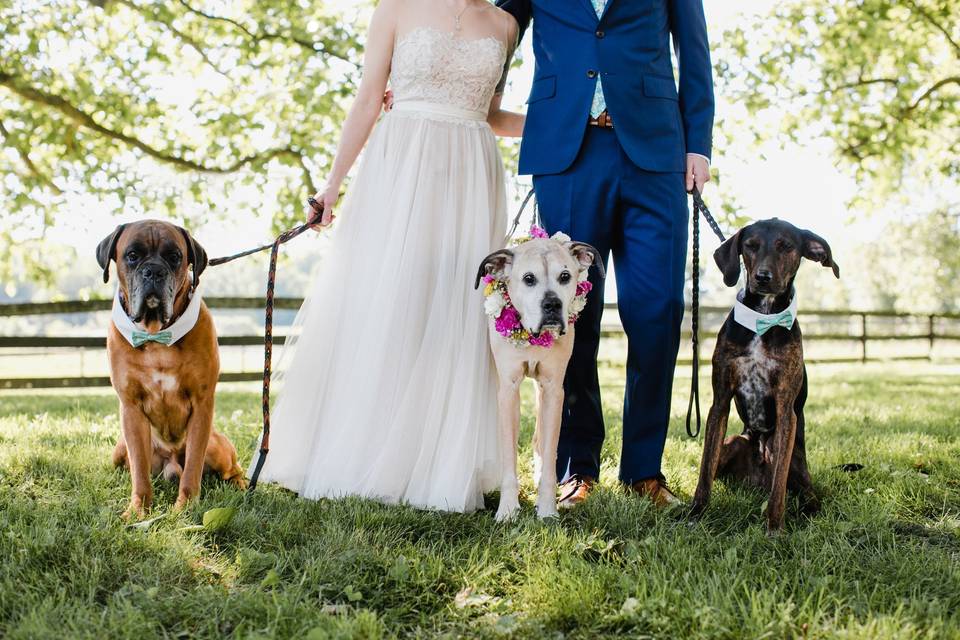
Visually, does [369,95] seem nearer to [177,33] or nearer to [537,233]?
[537,233]

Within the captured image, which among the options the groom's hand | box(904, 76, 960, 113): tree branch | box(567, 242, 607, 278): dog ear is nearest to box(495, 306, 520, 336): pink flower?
box(567, 242, 607, 278): dog ear

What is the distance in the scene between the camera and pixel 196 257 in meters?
3.60

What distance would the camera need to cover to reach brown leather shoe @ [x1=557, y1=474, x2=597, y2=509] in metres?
3.63

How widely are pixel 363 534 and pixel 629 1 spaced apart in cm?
275

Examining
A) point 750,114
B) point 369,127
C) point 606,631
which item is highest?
point 750,114

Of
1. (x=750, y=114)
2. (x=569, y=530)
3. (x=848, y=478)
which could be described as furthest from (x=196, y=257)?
(x=750, y=114)

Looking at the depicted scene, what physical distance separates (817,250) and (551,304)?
3.83 ft

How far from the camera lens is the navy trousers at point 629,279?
12.5ft

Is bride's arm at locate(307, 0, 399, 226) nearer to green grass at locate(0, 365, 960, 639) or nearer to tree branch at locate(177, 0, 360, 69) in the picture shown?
green grass at locate(0, 365, 960, 639)

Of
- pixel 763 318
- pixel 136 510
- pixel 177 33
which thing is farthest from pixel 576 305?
pixel 177 33

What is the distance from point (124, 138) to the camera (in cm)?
962

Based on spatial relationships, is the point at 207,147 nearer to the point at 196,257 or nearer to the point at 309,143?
the point at 309,143

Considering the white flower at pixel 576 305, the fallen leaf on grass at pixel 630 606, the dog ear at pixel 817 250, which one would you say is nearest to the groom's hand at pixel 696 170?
the dog ear at pixel 817 250

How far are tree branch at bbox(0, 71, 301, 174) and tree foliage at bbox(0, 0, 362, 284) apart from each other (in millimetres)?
17
